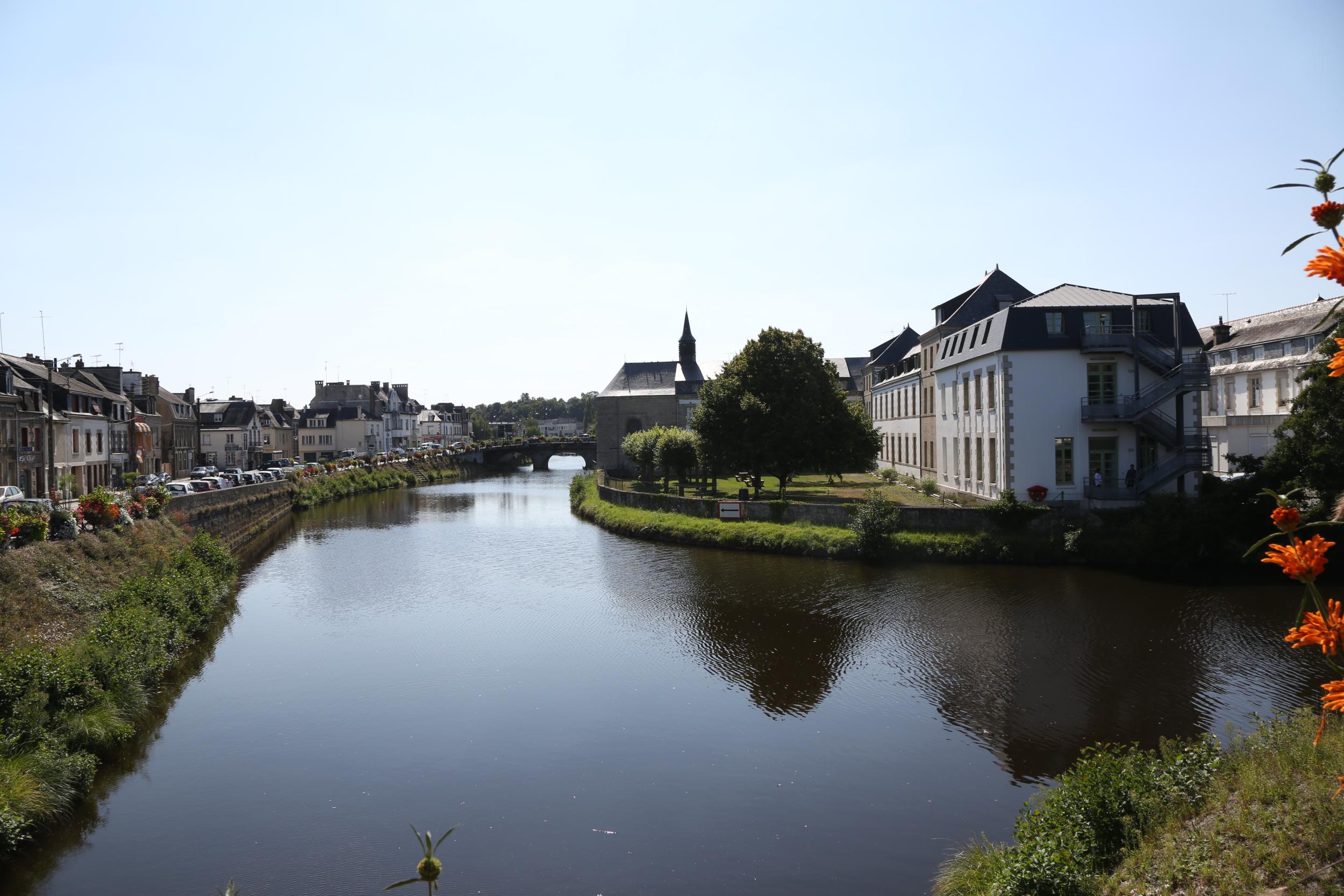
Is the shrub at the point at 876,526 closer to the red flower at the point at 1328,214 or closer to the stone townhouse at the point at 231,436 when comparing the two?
the red flower at the point at 1328,214

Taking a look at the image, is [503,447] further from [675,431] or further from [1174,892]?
[1174,892]

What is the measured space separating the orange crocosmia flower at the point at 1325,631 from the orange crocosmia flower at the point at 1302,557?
17cm

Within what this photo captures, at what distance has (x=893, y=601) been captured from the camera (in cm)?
2367

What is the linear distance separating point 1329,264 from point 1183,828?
6606 mm

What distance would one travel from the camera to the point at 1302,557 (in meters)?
4.13

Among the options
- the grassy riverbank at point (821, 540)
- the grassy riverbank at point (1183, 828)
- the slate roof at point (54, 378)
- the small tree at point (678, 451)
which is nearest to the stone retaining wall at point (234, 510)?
the slate roof at point (54, 378)

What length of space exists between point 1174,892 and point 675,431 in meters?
40.8

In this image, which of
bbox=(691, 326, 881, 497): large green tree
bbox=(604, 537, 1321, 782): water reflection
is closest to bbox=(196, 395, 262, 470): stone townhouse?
bbox=(691, 326, 881, 497): large green tree

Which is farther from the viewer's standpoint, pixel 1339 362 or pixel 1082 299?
pixel 1082 299

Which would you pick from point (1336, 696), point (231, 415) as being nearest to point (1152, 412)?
point (1336, 696)

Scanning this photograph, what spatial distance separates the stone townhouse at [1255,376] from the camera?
41062mm

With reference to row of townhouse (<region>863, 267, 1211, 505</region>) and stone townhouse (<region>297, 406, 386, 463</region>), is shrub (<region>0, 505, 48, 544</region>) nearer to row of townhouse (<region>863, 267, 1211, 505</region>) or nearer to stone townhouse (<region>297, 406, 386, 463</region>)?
row of townhouse (<region>863, 267, 1211, 505</region>)

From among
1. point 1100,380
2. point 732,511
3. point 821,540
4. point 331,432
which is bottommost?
point 821,540

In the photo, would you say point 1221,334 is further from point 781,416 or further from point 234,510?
point 234,510
